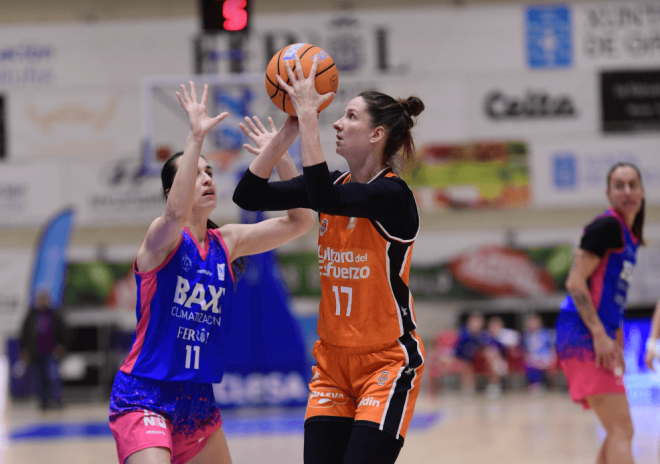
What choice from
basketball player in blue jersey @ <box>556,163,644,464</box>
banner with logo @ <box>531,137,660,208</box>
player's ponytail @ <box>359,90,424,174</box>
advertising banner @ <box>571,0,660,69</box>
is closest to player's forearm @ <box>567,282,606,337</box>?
basketball player in blue jersey @ <box>556,163,644,464</box>

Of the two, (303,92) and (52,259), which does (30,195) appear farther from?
(303,92)

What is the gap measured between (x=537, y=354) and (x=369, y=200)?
11.7m

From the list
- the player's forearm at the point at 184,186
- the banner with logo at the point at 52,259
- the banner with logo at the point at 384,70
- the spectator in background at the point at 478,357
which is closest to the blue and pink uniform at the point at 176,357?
the player's forearm at the point at 184,186

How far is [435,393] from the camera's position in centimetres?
1343

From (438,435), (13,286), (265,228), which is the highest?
(265,228)

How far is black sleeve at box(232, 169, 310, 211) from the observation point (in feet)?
9.77

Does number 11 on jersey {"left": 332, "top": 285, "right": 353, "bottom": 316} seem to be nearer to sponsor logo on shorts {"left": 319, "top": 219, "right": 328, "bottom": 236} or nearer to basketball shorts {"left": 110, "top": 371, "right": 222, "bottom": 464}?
sponsor logo on shorts {"left": 319, "top": 219, "right": 328, "bottom": 236}

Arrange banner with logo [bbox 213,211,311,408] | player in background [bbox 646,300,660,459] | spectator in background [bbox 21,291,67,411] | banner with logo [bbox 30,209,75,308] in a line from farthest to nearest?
banner with logo [bbox 30,209,75,308] → spectator in background [bbox 21,291,67,411] → banner with logo [bbox 213,211,311,408] → player in background [bbox 646,300,660,459]

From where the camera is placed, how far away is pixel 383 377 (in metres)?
2.94

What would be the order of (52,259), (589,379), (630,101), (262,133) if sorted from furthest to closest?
(630,101) → (52,259) → (589,379) → (262,133)

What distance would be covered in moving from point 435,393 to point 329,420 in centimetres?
1088

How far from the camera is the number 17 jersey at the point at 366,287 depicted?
117 inches

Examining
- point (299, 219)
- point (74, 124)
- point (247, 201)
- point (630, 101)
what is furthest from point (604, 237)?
point (74, 124)

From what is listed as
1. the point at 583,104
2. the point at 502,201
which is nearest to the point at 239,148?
the point at 502,201
